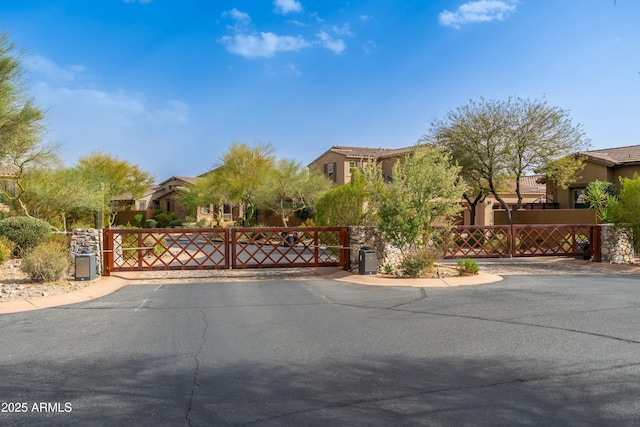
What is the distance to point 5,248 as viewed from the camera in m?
19.0

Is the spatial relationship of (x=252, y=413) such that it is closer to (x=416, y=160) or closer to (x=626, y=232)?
(x=416, y=160)

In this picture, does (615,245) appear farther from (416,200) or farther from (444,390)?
(444,390)

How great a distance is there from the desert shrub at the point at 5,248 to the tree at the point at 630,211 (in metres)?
23.2

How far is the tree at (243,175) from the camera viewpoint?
4016 centimetres

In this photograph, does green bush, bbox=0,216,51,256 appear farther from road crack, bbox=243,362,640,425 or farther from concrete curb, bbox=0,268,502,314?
road crack, bbox=243,362,640,425

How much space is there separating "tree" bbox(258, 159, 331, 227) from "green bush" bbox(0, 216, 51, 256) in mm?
18053

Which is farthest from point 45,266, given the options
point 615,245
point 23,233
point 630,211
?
point 630,211

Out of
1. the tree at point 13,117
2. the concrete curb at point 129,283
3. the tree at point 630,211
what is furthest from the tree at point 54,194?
the tree at point 630,211

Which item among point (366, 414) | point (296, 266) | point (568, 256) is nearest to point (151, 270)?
point (296, 266)

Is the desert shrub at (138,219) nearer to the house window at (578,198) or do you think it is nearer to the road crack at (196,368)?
the house window at (578,198)

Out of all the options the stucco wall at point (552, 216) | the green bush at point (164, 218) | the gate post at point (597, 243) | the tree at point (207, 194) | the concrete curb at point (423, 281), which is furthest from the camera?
the green bush at point (164, 218)

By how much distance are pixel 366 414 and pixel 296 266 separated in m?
12.1

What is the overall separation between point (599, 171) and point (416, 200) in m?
21.4

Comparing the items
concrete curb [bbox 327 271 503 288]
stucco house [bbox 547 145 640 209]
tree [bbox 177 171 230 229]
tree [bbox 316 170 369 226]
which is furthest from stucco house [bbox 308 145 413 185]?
concrete curb [bbox 327 271 503 288]
